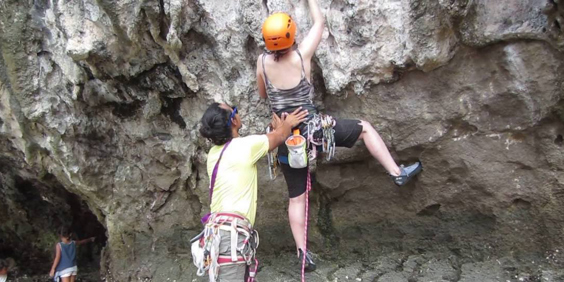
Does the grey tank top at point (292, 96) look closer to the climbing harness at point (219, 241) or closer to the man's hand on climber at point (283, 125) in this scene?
the man's hand on climber at point (283, 125)

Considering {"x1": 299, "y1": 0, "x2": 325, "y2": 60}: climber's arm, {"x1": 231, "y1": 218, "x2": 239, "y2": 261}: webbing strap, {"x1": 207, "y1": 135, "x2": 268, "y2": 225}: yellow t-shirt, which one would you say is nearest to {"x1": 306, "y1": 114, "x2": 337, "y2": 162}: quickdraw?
{"x1": 299, "y1": 0, "x2": 325, "y2": 60}: climber's arm

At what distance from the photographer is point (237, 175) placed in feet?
10.5

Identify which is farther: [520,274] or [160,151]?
[160,151]

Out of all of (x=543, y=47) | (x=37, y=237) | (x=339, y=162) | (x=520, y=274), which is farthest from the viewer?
(x=37, y=237)

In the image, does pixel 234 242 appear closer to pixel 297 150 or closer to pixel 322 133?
pixel 297 150

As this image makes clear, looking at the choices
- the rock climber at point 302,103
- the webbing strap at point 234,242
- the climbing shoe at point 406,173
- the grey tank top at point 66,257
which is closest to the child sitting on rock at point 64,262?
the grey tank top at point 66,257

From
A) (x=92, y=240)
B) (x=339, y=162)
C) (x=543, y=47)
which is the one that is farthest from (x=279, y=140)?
(x=92, y=240)

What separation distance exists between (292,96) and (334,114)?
0.68m

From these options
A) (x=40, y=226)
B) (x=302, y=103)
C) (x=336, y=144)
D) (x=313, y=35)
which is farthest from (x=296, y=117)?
(x=40, y=226)

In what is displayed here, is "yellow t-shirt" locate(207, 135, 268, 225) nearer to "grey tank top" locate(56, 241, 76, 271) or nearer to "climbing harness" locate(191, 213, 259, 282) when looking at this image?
"climbing harness" locate(191, 213, 259, 282)

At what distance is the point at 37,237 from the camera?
7609mm

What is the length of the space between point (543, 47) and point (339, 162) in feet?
5.81

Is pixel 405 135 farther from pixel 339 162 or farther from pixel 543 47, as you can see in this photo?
pixel 543 47

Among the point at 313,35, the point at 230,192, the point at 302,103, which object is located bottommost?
the point at 230,192
